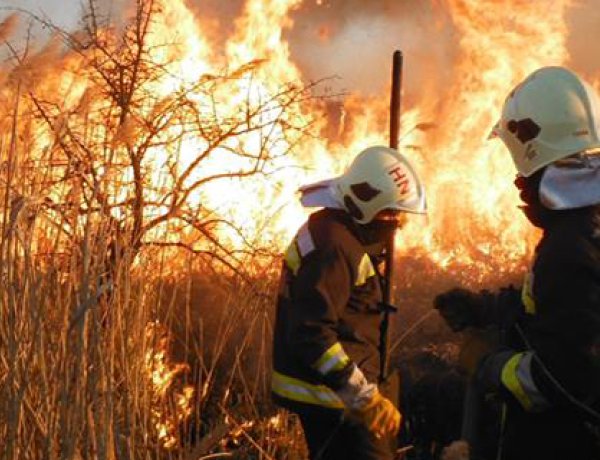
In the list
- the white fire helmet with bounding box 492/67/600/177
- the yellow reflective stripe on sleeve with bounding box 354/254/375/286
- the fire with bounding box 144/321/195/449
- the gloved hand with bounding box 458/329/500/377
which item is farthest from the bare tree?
the white fire helmet with bounding box 492/67/600/177

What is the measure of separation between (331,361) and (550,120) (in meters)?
1.42

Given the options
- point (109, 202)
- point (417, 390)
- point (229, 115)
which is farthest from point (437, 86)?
point (109, 202)

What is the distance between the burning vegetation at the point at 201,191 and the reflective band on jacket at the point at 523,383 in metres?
1.17

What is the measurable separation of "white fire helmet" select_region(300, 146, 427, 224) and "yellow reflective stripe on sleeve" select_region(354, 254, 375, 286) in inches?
7.0

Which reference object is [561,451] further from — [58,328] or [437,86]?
[437,86]

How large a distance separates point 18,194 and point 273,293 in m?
3.80

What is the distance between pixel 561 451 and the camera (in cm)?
280

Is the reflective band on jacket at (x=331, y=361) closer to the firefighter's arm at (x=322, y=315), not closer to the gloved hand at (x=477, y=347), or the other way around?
the firefighter's arm at (x=322, y=315)

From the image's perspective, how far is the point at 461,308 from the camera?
338 centimetres

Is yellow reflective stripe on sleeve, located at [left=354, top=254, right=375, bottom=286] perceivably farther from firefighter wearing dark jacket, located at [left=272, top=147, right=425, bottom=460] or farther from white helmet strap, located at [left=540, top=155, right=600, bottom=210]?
white helmet strap, located at [left=540, top=155, right=600, bottom=210]

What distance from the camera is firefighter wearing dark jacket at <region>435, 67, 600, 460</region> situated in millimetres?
2613

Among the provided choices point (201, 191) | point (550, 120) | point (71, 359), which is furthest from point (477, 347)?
point (201, 191)

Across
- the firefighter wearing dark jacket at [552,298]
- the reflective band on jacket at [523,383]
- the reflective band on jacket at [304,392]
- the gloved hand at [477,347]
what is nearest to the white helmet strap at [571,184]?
the firefighter wearing dark jacket at [552,298]

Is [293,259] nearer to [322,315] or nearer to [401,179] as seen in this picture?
[322,315]
